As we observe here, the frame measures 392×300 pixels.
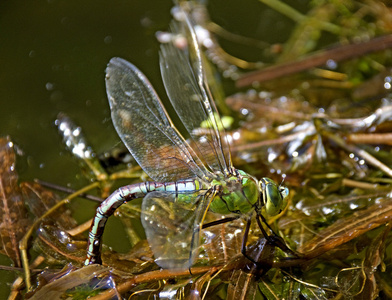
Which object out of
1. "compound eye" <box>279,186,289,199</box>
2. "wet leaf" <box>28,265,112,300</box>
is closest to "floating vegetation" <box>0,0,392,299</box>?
"wet leaf" <box>28,265,112,300</box>

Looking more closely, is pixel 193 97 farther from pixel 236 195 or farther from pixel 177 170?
pixel 236 195

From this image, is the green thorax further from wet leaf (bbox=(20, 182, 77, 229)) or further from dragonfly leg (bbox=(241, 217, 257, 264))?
wet leaf (bbox=(20, 182, 77, 229))

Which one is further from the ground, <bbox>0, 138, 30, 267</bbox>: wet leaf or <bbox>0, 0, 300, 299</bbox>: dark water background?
<bbox>0, 0, 300, 299</bbox>: dark water background

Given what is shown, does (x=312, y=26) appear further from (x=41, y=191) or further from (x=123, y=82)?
(x=41, y=191)

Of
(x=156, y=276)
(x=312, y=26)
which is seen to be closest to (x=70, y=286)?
(x=156, y=276)

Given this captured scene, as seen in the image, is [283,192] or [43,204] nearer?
[283,192]

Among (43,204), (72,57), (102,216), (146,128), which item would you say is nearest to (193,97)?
(146,128)
